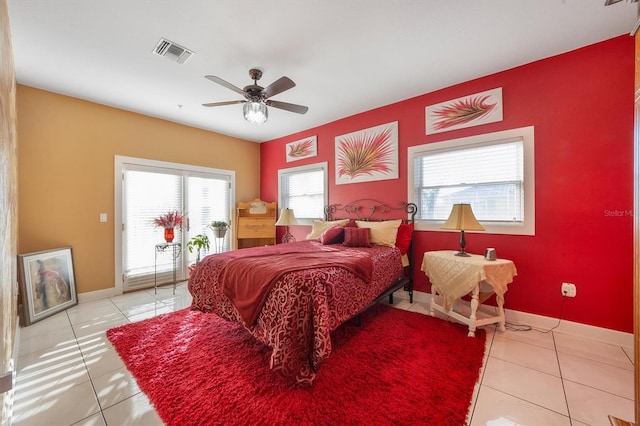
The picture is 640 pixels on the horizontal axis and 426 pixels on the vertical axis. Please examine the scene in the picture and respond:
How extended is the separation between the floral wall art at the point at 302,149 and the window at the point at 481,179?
5.91 feet

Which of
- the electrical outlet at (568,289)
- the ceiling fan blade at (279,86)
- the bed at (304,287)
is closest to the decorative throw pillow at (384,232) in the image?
the bed at (304,287)

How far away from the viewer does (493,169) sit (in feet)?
9.32

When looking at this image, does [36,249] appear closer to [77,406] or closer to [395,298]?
[77,406]

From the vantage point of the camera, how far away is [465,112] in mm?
2990

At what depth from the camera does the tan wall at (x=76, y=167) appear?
3016 millimetres

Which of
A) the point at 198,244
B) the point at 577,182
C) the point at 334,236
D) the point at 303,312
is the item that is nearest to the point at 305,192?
the point at 334,236

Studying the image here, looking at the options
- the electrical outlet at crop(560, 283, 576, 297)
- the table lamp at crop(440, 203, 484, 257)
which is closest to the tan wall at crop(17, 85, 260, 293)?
the table lamp at crop(440, 203, 484, 257)

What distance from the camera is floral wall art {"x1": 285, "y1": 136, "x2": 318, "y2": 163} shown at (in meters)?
4.55

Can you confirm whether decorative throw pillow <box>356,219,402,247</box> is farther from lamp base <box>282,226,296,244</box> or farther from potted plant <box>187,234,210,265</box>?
potted plant <box>187,234,210,265</box>

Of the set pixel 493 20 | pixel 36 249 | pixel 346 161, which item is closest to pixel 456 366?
pixel 493 20

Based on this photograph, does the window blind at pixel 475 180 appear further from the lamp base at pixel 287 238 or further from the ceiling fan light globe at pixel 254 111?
the lamp base at pixel 287 238

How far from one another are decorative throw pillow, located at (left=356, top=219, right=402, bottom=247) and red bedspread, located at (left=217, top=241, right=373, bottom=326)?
29.0 inches

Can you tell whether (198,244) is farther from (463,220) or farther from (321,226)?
(463,220)

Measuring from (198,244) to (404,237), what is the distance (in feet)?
10.7
